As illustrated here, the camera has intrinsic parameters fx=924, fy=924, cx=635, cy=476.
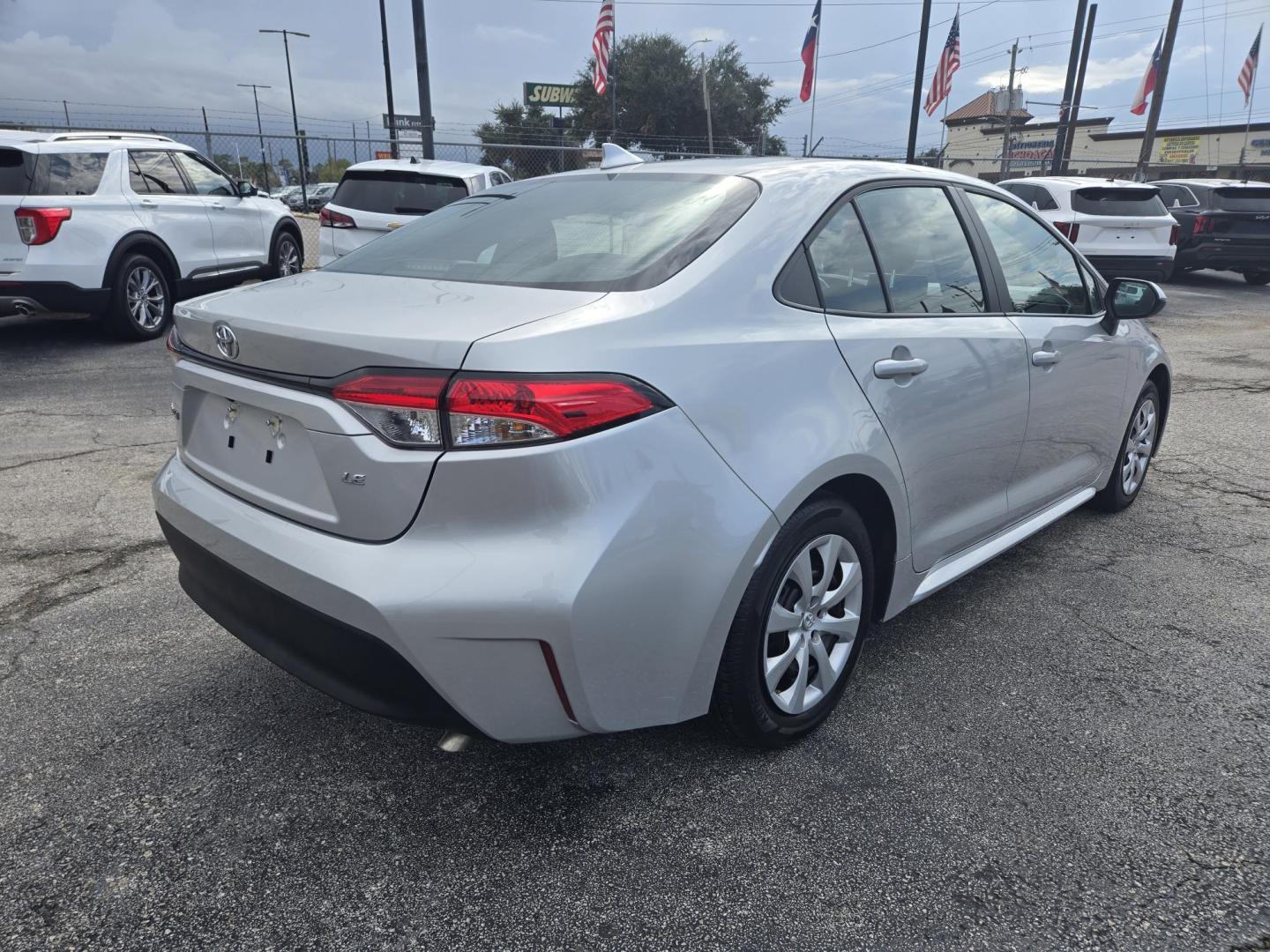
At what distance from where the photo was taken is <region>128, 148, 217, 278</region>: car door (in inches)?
334

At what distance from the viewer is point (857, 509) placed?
2.58 m

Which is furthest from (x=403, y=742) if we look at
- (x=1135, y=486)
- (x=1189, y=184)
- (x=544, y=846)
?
(x=1189, y=184)

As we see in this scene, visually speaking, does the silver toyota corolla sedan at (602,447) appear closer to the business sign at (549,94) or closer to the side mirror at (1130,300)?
the side mirror at (1130,300)

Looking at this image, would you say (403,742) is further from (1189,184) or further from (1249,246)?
(1189,184)

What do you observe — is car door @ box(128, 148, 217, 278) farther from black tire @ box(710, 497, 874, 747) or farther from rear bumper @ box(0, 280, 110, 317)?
black tire @ box(710, 497, 874, 747)

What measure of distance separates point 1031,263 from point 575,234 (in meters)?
1.92

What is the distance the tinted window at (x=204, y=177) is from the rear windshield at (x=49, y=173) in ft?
3.66

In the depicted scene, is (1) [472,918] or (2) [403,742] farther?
(2) [403,742]

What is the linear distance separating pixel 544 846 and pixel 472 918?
263 millimetres

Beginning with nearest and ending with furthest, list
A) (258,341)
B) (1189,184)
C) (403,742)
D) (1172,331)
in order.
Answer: (258,341)
(403,742)
(1172,331)
(1189,184)

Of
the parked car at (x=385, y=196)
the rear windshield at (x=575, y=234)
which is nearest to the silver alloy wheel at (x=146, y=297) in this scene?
the parked car at (x=385, y=196)

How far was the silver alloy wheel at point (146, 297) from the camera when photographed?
8.38 m

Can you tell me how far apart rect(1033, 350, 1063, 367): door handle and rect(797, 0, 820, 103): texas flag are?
23.7 metres

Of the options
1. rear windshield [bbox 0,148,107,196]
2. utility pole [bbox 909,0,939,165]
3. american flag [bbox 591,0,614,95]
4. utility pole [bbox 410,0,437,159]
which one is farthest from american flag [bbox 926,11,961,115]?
rear windshield [bbox 0,148,107,196]
